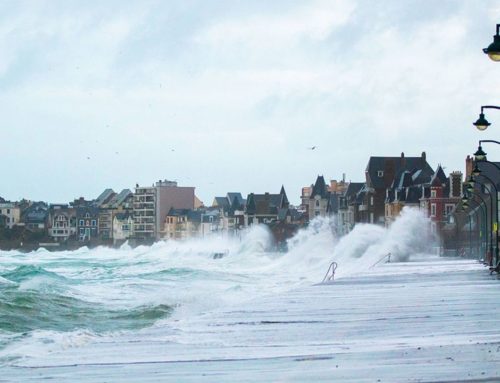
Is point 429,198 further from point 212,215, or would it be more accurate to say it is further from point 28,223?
point 28,223

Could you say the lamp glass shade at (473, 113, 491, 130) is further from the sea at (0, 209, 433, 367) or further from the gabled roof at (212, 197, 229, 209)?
the gabled roof at (212, 197, 229, 209)

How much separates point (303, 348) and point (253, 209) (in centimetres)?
13821

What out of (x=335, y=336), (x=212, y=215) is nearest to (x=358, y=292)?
(x=335, y=336)

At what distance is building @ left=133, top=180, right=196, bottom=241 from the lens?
620 feet

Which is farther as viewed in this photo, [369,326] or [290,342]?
[369,326]

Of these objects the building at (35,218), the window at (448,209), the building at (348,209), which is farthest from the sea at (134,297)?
the building at (35,218)

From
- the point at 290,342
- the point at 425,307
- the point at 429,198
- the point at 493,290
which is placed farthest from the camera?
→ the point at 429,198

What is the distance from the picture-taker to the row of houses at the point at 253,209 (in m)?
92.7

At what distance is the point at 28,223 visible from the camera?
19250cm

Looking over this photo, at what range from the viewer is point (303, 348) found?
459 inches

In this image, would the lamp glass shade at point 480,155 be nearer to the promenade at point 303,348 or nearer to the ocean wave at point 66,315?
the promenade at point 303,348

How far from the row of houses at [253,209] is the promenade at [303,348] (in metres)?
66.1

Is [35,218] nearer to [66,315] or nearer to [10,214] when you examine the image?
[10,214]

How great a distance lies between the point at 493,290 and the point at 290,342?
11.1 metres
